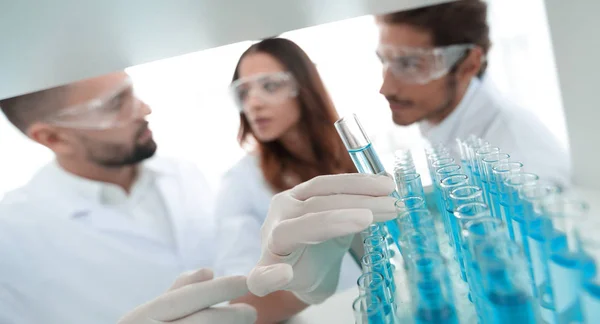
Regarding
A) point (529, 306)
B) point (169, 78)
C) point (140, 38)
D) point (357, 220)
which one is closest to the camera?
point (529, 306)

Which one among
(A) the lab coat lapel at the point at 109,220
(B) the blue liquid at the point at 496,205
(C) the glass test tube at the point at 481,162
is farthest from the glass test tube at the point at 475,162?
(A) the lab coat lapel at the point at 109,220

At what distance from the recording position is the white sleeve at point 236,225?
189cm

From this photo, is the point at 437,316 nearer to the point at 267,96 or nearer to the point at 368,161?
the point at 368,161

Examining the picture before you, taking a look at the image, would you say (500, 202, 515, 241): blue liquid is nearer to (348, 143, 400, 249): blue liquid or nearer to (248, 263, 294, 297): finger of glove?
(348, 143, 400, 249): blue liquid

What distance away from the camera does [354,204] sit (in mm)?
→ 1013

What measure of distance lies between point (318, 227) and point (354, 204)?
113 millimetres

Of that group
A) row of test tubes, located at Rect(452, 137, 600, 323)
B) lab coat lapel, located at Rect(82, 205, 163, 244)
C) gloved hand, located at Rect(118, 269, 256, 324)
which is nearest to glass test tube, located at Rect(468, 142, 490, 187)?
row of test tubes, located at Rect(452, 137, 600, 323)

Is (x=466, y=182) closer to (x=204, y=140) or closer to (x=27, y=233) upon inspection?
(x=204, y=140)

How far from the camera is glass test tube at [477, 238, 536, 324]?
54 cm

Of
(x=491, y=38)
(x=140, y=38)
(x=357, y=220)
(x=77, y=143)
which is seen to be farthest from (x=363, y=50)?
(x=77, y=143)

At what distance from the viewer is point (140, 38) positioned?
4.46ft

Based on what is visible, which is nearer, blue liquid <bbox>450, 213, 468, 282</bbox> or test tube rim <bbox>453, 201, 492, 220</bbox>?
test tube rim <bbox>453, 201, 492, 220</bbox>

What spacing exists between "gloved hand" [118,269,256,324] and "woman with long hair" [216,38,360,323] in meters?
0.73

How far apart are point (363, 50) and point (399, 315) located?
1.41 metres
